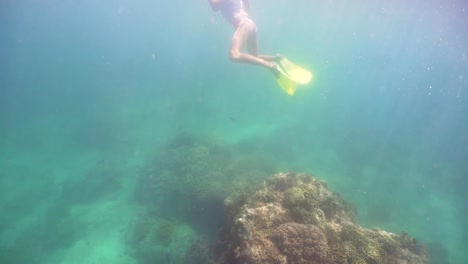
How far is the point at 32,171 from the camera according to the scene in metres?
19.7

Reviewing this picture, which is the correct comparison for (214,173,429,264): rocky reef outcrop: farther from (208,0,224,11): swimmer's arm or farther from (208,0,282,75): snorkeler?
(208,0,224,11): swimmer's arm

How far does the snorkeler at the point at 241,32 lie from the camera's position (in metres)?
8.66

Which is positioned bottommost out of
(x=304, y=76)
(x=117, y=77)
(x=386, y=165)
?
(x=304, y=76)

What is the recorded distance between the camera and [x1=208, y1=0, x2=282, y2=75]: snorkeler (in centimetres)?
866

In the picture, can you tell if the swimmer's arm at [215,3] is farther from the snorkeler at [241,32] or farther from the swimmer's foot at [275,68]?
the swimmer's foot at [275,68]

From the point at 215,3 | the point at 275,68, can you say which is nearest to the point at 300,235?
the point at 275,68

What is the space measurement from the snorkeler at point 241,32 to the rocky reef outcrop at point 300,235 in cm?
402

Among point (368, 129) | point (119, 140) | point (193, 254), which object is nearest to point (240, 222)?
point (193, 254)

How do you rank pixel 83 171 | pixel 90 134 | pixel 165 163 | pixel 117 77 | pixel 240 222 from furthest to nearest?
pixel 117 77 → pixel 90 134 → pixel 83 171 → pixel 165 163 → pixel 240 222

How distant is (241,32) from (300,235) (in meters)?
7.61

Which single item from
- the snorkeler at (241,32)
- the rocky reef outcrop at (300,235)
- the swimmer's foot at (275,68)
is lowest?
the rocky reef outcrop at (300,235)

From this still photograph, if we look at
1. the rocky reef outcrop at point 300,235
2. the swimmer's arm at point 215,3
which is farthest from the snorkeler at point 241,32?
the rocky reef outcrop at point 300,235

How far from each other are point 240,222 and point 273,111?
19.7 meters

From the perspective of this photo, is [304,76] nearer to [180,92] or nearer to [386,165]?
[386,165]
